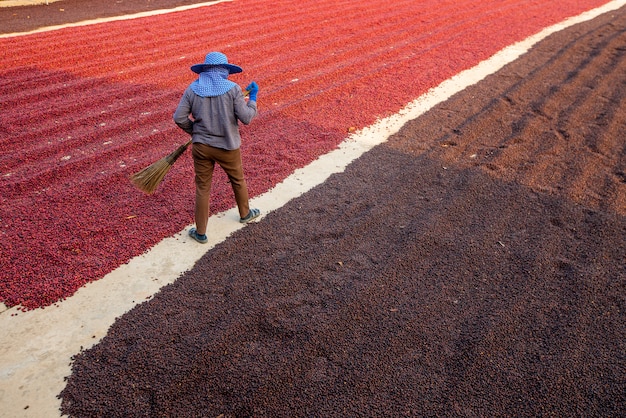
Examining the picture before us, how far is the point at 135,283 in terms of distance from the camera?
15.0 feet

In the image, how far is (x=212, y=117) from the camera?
471 centimetres

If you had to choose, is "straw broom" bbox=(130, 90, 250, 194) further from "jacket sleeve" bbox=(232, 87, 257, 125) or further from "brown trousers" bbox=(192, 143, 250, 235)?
"jacket sleeve" bbox=(232, 87, 257, 125)

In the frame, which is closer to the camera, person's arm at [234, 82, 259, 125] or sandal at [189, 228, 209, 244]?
person's arm at [234, 82, 259, 125]

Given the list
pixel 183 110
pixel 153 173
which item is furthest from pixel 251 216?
pixel 183 110

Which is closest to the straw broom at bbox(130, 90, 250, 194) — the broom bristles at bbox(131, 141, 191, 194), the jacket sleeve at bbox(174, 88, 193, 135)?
the broom bristles at bbox(131, 141, 191, 194)

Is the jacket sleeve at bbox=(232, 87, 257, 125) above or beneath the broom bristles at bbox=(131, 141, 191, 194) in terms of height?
above

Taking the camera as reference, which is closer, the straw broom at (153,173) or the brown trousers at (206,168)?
the brown trousers at (206,168)

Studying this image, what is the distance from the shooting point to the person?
4.61 meters

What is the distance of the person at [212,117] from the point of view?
4.61 m

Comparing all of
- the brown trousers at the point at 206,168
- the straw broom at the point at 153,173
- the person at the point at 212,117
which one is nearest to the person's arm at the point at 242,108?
the person at the point at 212,117

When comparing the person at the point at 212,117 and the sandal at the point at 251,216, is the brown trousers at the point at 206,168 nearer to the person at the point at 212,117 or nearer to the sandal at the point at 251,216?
the person at the point at 212,117

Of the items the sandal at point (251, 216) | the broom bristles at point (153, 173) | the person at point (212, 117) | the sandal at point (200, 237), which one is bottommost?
the sandal at point (251, 216)

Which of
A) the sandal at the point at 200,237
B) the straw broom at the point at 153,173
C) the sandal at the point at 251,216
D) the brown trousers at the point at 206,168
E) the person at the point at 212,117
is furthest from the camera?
the sandal at the point at 251,216

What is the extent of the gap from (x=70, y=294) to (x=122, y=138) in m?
3.52
